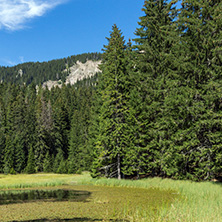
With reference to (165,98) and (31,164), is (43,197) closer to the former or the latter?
(165,98)

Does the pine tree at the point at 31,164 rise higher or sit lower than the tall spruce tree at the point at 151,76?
lower

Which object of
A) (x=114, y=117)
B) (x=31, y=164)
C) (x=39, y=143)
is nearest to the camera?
(x=114, y=117)

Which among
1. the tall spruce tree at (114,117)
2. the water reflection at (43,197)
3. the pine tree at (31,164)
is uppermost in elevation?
the tall spruce tree at (114,117)

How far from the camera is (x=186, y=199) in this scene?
44.1 feet

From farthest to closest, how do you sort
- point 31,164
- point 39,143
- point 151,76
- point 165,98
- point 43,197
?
point 39,143
point 31,164
point 151,76
point 165,98
point 43,197

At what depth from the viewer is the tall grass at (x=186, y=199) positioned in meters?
8.44

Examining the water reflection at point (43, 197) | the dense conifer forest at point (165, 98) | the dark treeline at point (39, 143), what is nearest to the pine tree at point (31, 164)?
the dark treeline at point (39, 143)

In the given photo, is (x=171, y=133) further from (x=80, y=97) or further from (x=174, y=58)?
(x=80, y=97)

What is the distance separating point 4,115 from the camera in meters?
85.4

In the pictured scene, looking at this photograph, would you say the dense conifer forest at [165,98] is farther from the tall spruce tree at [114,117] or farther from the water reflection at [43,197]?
the water reflection at [43,197]

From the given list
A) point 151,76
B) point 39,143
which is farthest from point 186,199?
point 39,143

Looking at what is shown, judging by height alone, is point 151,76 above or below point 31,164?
above

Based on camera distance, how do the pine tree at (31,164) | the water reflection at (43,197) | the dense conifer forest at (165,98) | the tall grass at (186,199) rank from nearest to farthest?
the tall grass at (186,199), the water reflection at (43,197), the dense conifer forest at (165,98), the pine tree at (31,164)

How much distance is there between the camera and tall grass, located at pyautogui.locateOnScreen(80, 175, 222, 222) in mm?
8438
